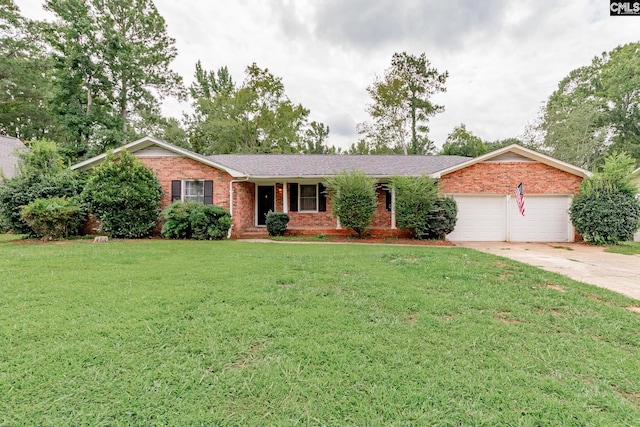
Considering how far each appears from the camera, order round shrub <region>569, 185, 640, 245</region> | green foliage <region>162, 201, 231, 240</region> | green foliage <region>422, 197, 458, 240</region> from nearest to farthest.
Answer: round shrub <region>569, 185, 640, 245</region> < green foliage <region>162, 201, 231, 240</region> < green foliage <region>422, 197, 458, 240</region>

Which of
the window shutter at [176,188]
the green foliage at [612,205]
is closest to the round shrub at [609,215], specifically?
the green foliage at [612,205]

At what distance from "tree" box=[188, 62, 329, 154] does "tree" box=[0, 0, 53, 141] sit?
11054 millimetres

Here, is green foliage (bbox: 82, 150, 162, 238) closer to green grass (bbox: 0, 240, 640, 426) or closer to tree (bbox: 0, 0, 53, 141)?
green grass (bbox: 0, 240, 640, 426)

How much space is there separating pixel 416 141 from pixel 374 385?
27.4 metres

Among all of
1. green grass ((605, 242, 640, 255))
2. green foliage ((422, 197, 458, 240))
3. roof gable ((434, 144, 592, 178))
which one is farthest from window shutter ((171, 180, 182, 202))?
green grass ((605, 242, 640, 255))

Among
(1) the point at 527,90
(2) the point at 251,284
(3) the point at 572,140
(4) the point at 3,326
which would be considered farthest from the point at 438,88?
(4) the point at 3,326

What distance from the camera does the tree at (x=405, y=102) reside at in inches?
1017

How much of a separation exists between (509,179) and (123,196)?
15.6 meters

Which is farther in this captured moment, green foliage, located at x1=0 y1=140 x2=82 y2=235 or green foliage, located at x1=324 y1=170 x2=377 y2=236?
green foliage, located at x1=324 y1=170 x2=377 y2=236

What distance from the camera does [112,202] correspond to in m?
10.5

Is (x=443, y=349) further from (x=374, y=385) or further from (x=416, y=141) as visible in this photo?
(x=416, y=141)

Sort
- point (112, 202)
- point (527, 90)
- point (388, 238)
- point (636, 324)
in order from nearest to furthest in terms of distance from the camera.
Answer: point (636, 324) < point (112, 202) < point (388, 238) < point (527, 90)

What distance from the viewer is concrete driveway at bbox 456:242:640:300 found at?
212 inches
